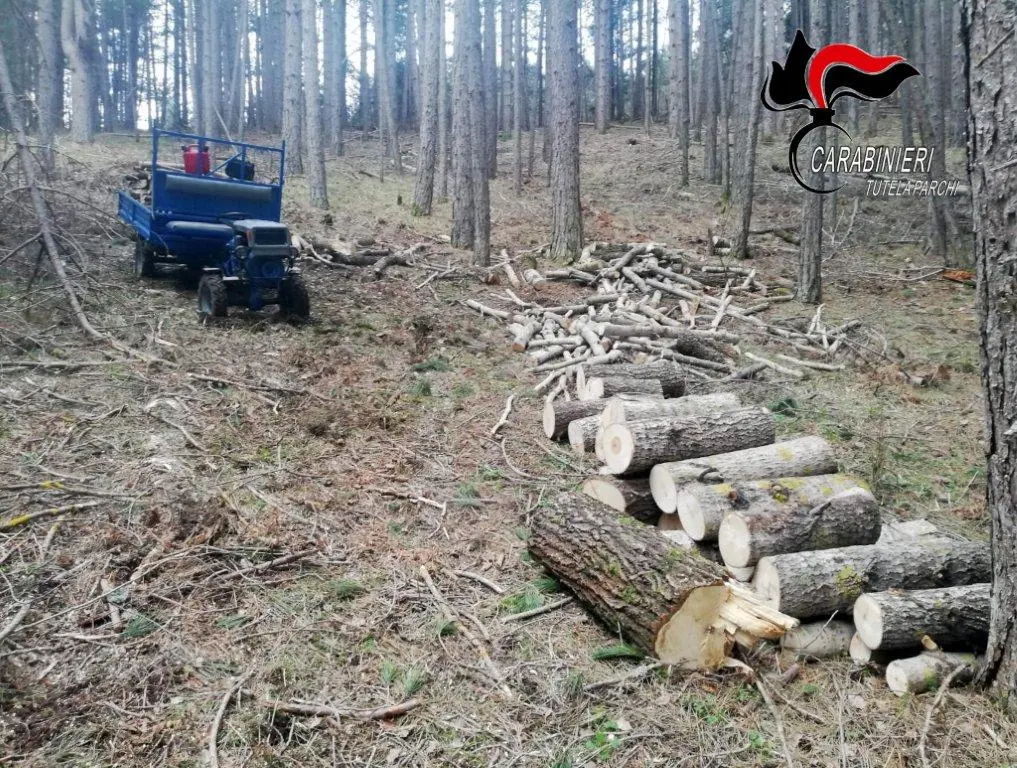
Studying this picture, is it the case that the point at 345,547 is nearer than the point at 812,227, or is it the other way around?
the point at 345,547

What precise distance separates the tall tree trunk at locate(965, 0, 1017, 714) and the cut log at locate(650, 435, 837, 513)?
→ 1.80 metres

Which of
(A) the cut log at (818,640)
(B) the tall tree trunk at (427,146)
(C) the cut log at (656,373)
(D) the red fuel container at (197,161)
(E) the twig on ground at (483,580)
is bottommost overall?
(A) the cut log at (818,640)

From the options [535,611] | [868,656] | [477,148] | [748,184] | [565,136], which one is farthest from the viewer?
[748,184]

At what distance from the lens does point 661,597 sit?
3740 millimetres

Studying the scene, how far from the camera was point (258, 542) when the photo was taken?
15.3 ft

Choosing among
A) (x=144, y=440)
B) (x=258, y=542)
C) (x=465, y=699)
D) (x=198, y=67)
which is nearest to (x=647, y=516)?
(x=465, y=699)

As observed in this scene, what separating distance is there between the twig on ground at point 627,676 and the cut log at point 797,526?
3.17ft

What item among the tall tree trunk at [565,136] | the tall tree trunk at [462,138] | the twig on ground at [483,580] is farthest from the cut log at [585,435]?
the tall tree trunk at [462,138]

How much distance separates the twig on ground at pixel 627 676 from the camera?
141 inches

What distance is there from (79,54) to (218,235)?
13.8 metres

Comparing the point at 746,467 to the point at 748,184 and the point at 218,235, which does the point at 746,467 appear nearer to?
the point at 218,235

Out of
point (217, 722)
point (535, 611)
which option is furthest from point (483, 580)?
point (217, 722)

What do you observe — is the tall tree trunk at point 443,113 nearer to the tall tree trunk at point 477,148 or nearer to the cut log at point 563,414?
the tall tree trunk at point 477,148

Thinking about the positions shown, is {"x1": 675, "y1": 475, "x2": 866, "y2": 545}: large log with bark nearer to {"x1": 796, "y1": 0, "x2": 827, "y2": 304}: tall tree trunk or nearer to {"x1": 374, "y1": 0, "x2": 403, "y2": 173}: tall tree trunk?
{"x1": 796, "y1": 0, "x2": 827, "y2": 304}: tall tree trunk
